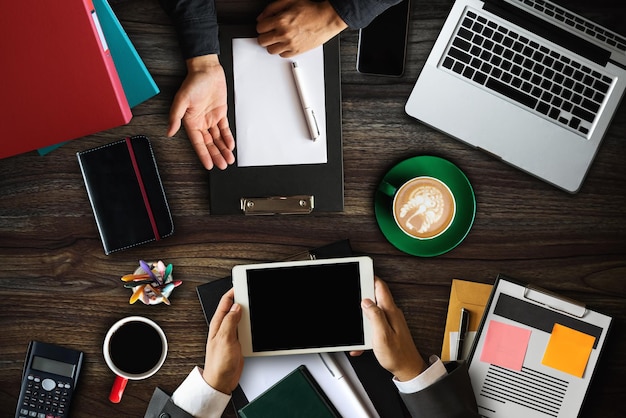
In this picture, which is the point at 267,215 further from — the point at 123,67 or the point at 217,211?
the point at 123,67

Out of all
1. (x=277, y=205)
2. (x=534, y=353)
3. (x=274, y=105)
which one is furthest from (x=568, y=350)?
(x=274, y=105)

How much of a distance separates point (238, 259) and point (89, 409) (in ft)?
1.37

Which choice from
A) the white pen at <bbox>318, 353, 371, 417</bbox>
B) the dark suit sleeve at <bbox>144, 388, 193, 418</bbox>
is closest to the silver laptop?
the white pen at <bbox>318, 353, 371, 417</bbox>

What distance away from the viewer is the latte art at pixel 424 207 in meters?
1.10

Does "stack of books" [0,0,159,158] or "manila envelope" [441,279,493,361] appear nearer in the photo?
"stack of books" [0,0,159,158]

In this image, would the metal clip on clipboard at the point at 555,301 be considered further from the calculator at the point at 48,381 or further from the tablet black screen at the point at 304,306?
the calculator at the point at 48,381

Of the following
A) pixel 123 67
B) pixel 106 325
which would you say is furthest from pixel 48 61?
pixel 106 325

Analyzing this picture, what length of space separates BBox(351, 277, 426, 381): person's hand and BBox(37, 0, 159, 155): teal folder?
0.57 m

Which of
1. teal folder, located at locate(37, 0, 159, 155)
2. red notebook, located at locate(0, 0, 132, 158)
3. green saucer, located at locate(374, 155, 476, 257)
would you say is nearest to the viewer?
red notebook, located at locate(0, 0, 132, 158)

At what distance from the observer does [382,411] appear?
1.11 metres

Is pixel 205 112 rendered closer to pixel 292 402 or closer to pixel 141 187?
pixel 141 187

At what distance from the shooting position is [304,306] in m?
1.07

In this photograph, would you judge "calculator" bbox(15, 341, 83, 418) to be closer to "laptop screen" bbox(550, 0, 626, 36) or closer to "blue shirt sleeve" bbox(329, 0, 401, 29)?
"blue shirt sleeve" bbox(329, 0, 401, 29)

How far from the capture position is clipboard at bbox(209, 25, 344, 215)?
111 cm
